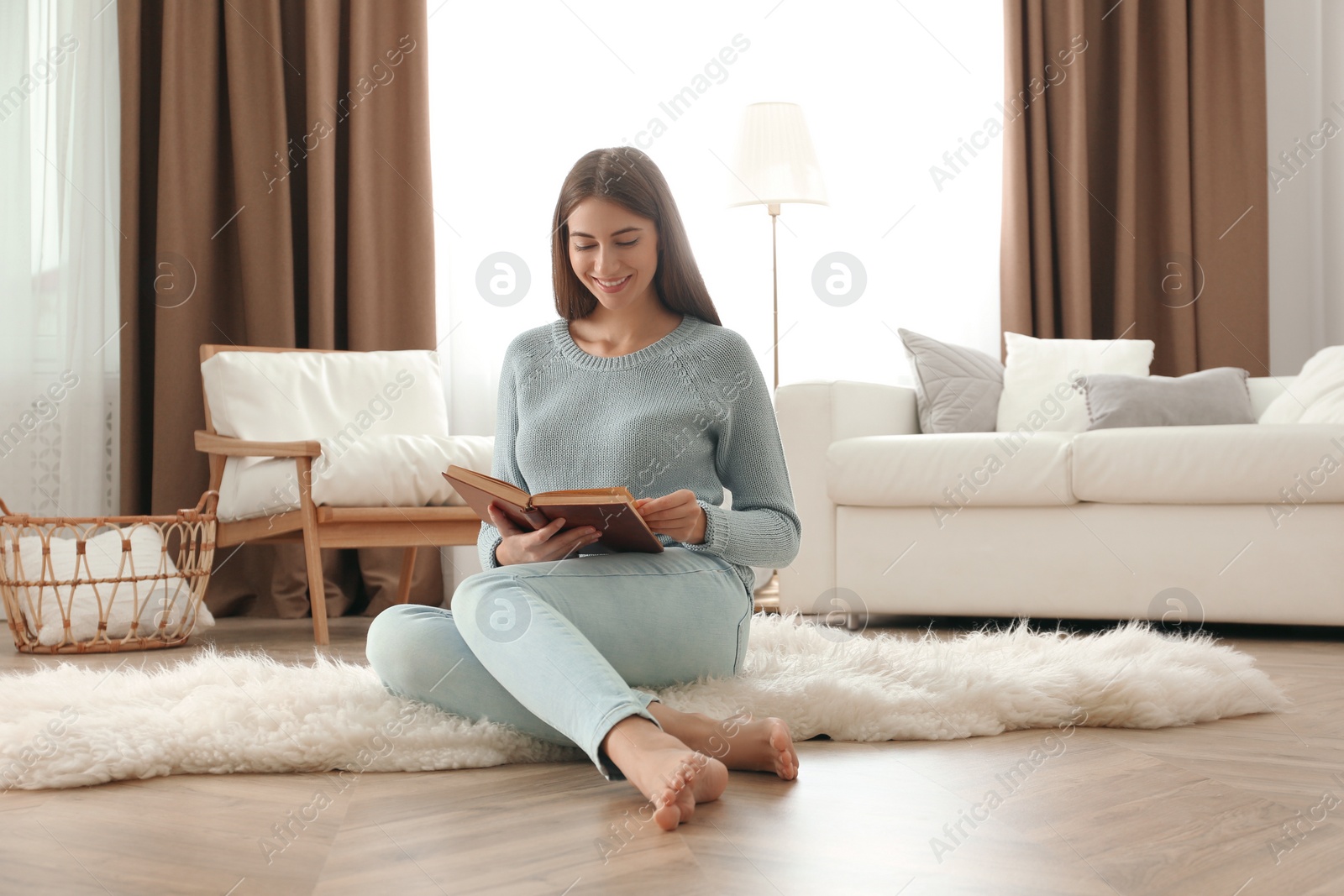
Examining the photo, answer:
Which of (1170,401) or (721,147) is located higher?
(721,147)

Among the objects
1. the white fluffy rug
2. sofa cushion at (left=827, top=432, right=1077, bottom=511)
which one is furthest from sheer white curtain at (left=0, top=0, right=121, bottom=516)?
sofa cushion at (left=827, top=432, right=1077, bottom=511)

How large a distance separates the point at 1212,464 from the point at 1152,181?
168 cm

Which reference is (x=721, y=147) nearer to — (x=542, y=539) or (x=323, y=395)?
(x=323, y=395)

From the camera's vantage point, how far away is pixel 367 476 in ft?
8.74

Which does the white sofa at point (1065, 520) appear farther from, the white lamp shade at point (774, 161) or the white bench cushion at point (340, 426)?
the white bench cushion at point (340, 426)

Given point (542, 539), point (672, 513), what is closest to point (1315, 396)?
point (672, 513)

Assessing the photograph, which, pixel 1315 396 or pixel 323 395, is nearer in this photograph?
pixel 1315 396

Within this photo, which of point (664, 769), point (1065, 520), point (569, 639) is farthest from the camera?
point (1065, 520)

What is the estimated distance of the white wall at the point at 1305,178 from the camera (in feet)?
12.6

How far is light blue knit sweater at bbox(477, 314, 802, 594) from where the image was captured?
4.89 feet

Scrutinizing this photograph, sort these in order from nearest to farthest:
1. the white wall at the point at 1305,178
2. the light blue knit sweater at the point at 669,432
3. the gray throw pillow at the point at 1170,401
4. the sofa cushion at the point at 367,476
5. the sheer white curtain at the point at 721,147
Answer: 1. the light blue knit sweater at the point at 669,432
2. the sofa cushion at the point at 367,476
3. the gray throw pillow at the point at 1170,401
4. the sheer white curtain at the point at 721,147
5. the white wall at the point at 1305,178

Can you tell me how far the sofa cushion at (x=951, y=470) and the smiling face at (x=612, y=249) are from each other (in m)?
1.31

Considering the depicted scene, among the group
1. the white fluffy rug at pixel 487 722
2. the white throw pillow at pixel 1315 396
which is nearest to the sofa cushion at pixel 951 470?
the white throw pillow at pixel 1315 396

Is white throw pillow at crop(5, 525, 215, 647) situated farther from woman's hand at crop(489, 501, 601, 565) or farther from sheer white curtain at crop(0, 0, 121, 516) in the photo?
woman's hand at crop(489, 501, 601, 565)
